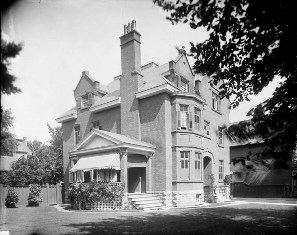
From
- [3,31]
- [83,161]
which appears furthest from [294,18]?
[83,161]

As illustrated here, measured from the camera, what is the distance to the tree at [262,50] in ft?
18.1

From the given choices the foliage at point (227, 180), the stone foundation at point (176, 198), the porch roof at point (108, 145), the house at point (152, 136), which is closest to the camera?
the porch roof at point (108, 145)

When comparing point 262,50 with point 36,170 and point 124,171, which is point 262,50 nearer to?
point 124,171

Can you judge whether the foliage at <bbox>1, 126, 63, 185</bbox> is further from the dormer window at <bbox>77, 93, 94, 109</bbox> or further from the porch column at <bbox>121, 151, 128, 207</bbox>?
the porch column at <bbox>121, 151, 128, 207</bbox>

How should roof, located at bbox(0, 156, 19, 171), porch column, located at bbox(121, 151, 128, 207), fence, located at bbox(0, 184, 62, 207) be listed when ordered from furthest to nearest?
fence, located at bbox(0, 184, 62, 207)
porch column, located at bbox(121, 151, 128, 207)
roof, located at bbox(0, 156, 19, 171)

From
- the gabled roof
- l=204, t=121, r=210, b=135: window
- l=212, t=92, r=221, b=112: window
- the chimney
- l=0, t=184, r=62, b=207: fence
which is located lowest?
l=0, t=184, r=62, b=207: fence

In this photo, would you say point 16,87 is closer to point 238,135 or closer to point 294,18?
point 238,135

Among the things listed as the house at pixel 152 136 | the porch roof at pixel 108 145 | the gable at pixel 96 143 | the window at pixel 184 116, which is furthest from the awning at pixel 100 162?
the window at pixel 184 116

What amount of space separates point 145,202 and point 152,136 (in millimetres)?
5335

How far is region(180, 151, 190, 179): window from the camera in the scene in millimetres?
21688

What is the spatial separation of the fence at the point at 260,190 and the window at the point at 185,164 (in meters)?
15.1

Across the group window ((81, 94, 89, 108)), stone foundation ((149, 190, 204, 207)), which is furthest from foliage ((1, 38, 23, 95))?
window ((81, 94, 89, 108))

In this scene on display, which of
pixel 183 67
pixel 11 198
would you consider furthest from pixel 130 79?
pixel 11 198

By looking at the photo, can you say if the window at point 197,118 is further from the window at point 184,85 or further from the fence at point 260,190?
the fence at point 260,190
